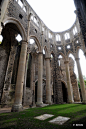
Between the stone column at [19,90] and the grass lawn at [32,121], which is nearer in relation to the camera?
the grass lawn at [32,121]

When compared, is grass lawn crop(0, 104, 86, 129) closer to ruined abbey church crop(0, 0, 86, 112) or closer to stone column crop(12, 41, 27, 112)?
stone column crop(12, 41, 27, 112)

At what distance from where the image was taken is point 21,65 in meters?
7.97

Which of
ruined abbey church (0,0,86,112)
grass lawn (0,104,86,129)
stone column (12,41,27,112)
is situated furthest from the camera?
ruined abbey church (0,0,86,112)

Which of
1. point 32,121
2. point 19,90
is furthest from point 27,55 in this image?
point 32,121

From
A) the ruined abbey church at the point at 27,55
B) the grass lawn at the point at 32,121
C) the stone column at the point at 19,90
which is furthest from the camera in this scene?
the ruined abbey church at the point at 27,55

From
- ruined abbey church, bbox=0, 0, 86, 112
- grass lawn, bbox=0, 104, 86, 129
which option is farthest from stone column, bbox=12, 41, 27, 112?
grass lawn, bbox=0, 104, 86, 129

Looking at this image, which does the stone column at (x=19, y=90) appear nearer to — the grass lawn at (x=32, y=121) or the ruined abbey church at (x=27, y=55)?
the ruined abbey church at (x=27, y=55)

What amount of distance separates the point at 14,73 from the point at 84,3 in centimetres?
1309

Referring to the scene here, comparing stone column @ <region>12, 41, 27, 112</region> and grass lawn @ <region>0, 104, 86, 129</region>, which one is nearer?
grass lawn @ <region>0, 104, 86, 129</region>

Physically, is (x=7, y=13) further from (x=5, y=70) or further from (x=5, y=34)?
(x=5, y=70)

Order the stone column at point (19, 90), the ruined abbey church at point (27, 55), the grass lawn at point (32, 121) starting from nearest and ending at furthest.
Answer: the grass lawn at point (32, 121)
the stone column at point (19, 90)
the ruined abbey church at point (27, 55)

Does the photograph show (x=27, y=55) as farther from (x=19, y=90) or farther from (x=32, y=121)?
(x=32, y=121)

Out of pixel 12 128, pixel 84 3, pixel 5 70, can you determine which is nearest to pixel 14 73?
pixel 5 70

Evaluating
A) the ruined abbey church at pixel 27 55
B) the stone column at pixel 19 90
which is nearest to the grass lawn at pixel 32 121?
the stone column at pixel 19 90
